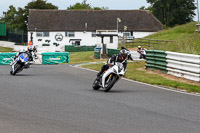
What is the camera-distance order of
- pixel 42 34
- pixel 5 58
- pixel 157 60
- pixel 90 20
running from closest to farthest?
pixel 157 60
pixel 5 58
pixel 42 34
pixel 90 20

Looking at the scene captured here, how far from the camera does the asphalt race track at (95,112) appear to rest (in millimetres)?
7820

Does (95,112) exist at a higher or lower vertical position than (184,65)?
lower

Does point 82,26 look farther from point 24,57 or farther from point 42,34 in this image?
point 24,57

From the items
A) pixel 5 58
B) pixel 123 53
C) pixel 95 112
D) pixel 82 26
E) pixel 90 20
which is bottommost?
pixel 95 112

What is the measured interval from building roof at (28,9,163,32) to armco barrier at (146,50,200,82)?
65014 mm

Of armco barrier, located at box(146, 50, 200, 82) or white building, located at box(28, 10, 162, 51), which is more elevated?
white building, located at box(28, 10, 162, 51)

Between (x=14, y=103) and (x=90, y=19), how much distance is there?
8091 cm

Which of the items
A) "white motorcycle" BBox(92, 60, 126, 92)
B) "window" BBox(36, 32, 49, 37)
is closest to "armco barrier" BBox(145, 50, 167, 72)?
"white motorcycle" BBox(92, 60, 126, 92)

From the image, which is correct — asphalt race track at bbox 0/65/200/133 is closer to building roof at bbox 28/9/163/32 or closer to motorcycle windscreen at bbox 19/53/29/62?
motorcycle windscreen at bbox 19/53/29/62

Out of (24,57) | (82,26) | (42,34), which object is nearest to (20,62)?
(24,57)

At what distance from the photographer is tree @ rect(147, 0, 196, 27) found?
99125mm

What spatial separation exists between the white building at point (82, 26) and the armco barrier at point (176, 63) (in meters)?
64.4

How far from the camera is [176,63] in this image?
66.3ft

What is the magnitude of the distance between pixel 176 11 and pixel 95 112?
9241cm
